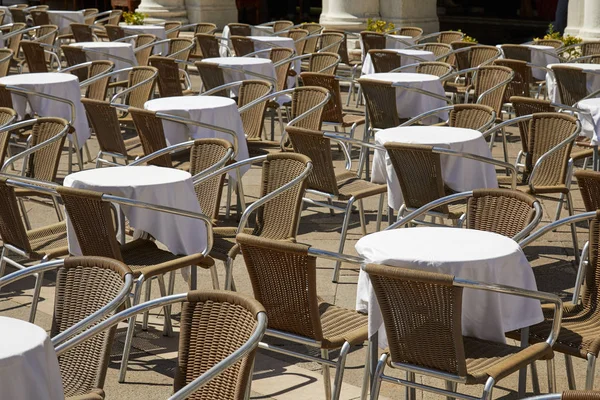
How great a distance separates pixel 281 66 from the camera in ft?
34.8

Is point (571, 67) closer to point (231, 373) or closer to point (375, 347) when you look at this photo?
point (375, 347)

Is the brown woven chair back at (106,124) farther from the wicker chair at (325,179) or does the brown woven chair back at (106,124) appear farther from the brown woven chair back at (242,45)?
the brown woven chair back at (242,45)

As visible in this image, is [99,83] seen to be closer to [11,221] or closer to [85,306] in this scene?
[11,221]

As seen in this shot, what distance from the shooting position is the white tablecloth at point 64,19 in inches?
675

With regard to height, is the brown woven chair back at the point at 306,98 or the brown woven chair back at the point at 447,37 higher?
the brown woven chair back at the point at 306,98

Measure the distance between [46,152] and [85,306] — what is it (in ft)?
9.08

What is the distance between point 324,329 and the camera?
4109 millimetres

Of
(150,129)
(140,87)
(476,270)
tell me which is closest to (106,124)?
(150,129)

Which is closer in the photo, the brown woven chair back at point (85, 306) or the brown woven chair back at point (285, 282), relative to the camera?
the brown woven chair back at point (85, 306)

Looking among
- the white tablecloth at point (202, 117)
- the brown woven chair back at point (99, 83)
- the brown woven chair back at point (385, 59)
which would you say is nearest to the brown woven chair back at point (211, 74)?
the brown woven chair back at point (99, 83)

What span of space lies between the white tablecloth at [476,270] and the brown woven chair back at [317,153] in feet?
6.53

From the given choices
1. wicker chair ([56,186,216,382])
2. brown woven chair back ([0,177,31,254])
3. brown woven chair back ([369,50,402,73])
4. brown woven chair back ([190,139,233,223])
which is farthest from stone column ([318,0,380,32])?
wicker chair ([56,186,216,382])

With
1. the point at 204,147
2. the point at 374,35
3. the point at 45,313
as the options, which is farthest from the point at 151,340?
the point at 374,35

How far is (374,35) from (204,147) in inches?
272
